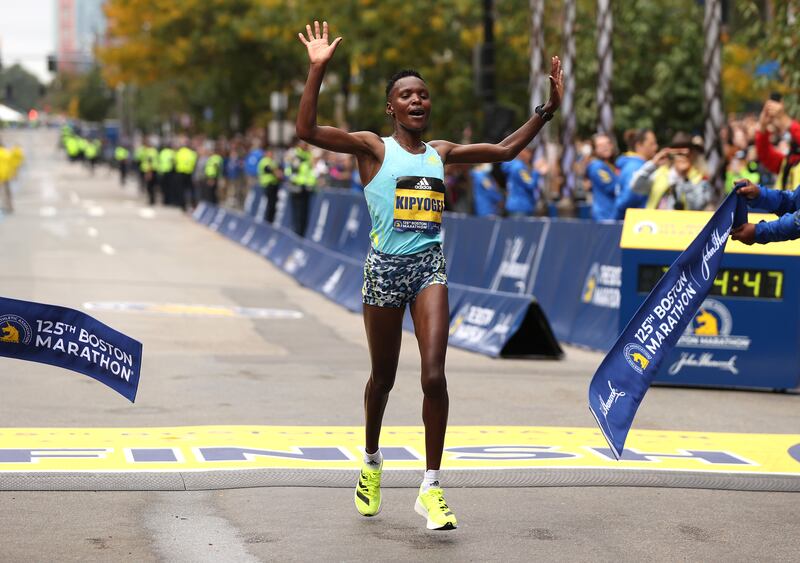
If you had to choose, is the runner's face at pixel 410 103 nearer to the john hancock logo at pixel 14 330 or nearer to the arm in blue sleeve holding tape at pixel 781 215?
the arm in blue sleeve holding tape at pixel 781 215

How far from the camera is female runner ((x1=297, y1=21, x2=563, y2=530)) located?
6695 mm

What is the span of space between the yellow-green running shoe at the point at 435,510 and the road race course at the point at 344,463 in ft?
0.25

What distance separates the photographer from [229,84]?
54.0 metres

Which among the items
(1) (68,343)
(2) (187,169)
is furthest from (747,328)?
(2) (187,169)

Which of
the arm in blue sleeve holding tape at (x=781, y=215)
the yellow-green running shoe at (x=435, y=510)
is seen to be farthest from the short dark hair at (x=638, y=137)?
the yellow-green running shoe at (x=435, y=510)

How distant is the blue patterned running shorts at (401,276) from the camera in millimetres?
6820

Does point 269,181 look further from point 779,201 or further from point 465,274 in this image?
point 779,201

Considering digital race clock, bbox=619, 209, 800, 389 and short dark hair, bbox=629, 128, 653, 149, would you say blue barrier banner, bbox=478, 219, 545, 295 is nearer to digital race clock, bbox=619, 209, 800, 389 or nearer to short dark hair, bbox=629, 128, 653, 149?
short dark hair, bbox=629, 128, 653, 149

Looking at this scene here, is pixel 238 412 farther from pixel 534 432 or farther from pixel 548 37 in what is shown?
pixel 548 37

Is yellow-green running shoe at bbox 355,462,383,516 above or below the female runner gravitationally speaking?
below

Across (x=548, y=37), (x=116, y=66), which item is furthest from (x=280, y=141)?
(x=116, y=66)

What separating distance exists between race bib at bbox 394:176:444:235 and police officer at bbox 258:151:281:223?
86.3 ft

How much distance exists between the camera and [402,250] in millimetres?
6816

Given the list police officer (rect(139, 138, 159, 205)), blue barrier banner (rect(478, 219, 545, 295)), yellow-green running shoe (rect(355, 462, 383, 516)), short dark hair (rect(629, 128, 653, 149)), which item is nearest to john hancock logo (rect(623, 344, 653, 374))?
yellow-green running shoe (rect(355, 462, 383, 516))
